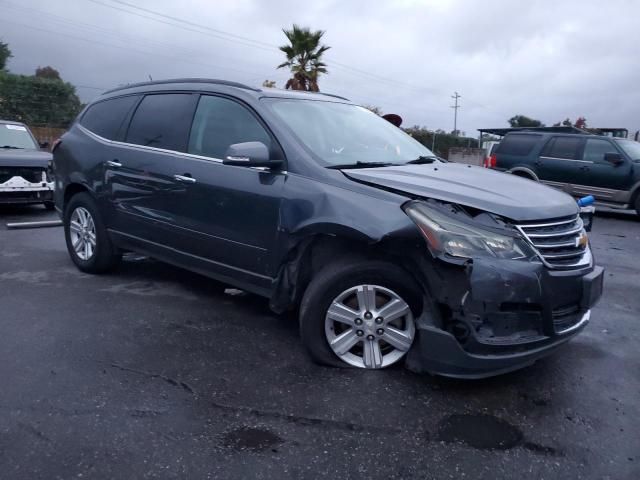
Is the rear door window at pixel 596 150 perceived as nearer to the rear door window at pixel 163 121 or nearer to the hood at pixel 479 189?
the hood at pixel 479 189

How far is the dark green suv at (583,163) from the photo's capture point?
38.8 feet

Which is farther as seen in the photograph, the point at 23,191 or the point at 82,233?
the point at 23,191

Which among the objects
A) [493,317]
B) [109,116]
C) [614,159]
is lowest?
[493,317]

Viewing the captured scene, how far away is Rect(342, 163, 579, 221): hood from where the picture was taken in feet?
10.6

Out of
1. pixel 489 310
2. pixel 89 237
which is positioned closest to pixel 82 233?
pixel 89 237

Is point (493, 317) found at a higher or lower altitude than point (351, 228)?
lower

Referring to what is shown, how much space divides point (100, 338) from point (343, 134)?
2.25 metres

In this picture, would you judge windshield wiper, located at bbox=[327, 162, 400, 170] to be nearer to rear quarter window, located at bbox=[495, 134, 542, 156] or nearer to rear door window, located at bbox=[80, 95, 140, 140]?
rear door window, located at bbox=[80, 95, 140, 140]

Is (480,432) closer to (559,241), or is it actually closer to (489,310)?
(489,310)

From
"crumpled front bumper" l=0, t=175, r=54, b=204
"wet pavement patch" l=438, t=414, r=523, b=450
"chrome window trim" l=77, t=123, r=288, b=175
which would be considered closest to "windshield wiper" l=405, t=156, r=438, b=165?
"chrome window trim" l=77, t=123, r=288, b=175

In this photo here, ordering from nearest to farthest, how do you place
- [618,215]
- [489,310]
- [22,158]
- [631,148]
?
[489,310], [22,158], [631,148], [618,215]

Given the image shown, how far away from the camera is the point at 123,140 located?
5.20m

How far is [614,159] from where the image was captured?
11875 millimetres

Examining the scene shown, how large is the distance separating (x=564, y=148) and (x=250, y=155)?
10521mm
